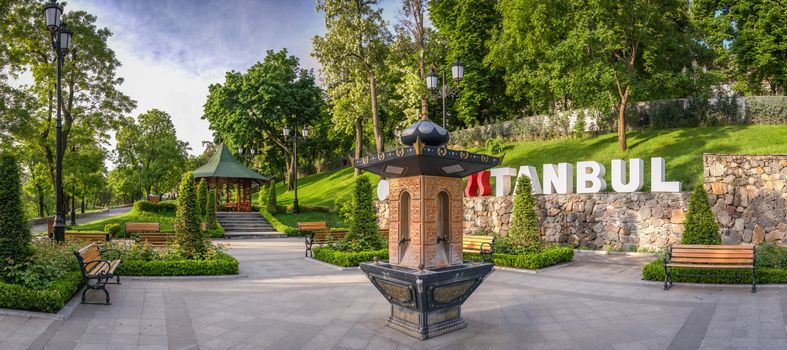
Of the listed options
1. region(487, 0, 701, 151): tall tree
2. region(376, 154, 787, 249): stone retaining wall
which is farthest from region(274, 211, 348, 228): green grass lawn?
region(487, 0, 701, 151): tall tree

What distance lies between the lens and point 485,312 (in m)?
8.67

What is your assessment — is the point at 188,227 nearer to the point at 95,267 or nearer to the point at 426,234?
the point at 95,267

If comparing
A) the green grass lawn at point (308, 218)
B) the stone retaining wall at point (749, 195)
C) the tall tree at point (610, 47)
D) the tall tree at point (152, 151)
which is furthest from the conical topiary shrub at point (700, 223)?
the tall tree at point (152, 151)

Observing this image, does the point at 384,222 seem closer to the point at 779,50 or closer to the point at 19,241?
the point at 19,241

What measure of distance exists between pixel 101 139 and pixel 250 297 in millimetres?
24126

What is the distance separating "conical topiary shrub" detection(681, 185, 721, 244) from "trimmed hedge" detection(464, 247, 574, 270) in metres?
3.54

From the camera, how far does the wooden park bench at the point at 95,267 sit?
29.8ft

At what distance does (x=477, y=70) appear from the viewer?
39531 millimetres

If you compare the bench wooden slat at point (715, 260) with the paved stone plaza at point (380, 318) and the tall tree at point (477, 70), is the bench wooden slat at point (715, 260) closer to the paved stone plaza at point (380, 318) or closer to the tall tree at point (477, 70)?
the paved stone plaza at point (380, 318)

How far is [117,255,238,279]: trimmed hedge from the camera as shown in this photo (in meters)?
12.0

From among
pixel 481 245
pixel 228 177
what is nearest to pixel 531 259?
pixel 481 245

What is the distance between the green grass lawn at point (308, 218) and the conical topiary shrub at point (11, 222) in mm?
19992

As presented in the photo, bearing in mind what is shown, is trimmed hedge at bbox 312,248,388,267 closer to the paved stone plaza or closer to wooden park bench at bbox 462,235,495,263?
the paved stone plaza

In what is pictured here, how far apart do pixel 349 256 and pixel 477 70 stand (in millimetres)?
28718
